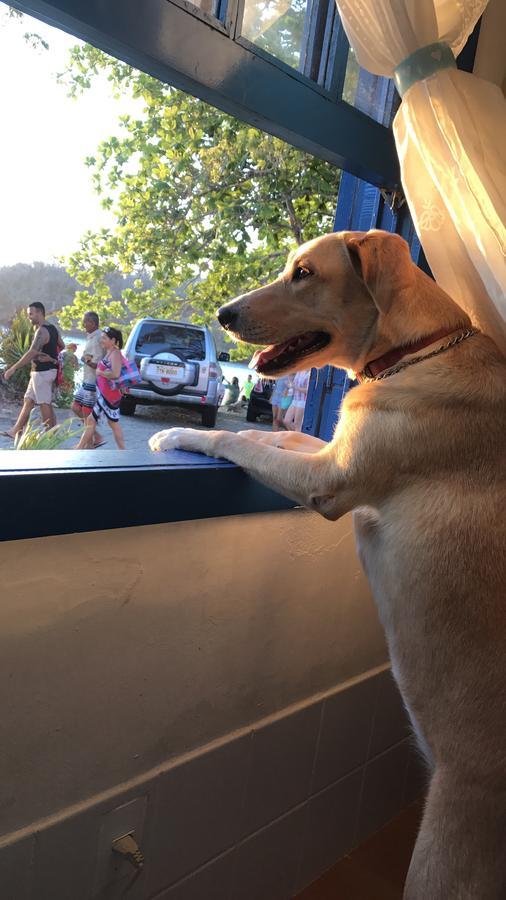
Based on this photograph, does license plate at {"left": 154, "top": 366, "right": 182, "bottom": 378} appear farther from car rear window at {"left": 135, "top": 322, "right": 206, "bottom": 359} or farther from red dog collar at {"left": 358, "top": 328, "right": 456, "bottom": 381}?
red dog collar at {"left": 358, "top": 328, "right": 456, "bottom": 381}

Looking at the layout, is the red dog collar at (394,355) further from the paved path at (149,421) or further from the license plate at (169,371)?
the license plate at (169,371)

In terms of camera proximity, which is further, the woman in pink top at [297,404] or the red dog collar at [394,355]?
the woman in pink top at [297,404]

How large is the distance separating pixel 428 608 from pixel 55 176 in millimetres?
1388

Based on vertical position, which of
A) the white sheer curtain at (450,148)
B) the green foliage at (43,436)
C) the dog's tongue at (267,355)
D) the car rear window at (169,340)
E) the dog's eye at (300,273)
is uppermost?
the white sheer curtain at (450,148)

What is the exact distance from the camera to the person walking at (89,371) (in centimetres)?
187

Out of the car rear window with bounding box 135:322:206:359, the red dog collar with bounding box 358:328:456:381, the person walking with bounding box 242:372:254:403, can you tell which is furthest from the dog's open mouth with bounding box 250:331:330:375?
the car rear window with bounding box 135:322:206:359

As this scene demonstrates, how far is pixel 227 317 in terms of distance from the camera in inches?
55.2

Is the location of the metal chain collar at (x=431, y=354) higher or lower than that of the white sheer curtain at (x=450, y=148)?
lower

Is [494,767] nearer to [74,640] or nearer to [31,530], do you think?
[74,640]

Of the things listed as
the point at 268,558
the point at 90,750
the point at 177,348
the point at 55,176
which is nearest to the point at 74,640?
the point at 90,750

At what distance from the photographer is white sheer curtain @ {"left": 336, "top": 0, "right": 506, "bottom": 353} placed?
1.27 meters

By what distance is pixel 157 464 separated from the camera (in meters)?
1.11

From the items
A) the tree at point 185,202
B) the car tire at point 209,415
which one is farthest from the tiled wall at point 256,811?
the tree at point 185,202

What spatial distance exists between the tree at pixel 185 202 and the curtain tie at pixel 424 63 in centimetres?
89
